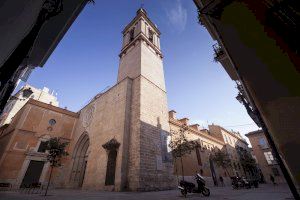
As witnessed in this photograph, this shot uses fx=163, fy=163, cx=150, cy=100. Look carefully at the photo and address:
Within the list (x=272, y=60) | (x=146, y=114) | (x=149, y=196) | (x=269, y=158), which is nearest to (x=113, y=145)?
(x=146, y=114)

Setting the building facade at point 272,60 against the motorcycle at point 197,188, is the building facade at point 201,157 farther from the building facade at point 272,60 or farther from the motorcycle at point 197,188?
the building facade at point 272,60

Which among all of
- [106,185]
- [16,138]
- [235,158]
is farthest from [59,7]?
[235,158]

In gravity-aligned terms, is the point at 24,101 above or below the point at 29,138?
above

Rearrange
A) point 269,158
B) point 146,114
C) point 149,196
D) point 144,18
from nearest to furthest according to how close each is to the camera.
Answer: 1. point 149,196
2. point 146,114
3. point 144,18
4. point 269,158

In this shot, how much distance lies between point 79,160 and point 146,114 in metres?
9.84

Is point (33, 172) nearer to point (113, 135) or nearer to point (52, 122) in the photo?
point (52, 122)

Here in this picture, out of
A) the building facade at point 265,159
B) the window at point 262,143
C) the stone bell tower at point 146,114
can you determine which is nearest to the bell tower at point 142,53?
the stone bell tower at point 146,114

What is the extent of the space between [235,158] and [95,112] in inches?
1130

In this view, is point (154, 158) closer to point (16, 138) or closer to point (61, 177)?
point (61, 177)

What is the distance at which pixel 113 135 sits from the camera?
13.9 m

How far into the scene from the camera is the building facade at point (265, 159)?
89.2ft

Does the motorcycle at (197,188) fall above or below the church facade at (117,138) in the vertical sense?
below

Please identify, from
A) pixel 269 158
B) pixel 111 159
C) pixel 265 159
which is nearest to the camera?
pixel 111 159

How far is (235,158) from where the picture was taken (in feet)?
106
